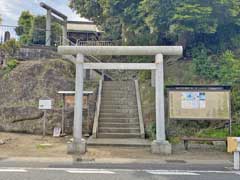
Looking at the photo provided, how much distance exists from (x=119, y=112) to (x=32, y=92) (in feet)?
15.1

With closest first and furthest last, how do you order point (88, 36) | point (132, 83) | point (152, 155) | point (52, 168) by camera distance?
point (52, 168)
point (152, 155)
point (132, 83)
point (88, 36)

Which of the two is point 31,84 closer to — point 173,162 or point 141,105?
point 141,105

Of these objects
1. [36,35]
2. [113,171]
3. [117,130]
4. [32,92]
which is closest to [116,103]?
[117,130]

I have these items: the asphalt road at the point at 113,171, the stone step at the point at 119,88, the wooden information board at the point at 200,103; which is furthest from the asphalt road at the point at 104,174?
the stone step at the point at 119,88

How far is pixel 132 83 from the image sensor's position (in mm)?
15109

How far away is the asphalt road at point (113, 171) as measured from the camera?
583 centimetres

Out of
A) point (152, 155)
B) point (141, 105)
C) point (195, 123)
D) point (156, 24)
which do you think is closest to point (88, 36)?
point (156, 24)

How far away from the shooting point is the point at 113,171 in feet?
21.0

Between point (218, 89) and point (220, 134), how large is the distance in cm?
171

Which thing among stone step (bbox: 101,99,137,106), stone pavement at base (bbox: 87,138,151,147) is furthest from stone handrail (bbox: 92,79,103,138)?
stone pavement at base (bbox: 87,138,151,147)

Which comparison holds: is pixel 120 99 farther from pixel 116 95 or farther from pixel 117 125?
pixel 117 125

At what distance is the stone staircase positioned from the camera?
11164 mm

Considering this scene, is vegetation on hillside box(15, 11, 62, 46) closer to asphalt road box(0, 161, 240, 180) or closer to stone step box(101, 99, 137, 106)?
stone step box(101, 99, 137, 106)

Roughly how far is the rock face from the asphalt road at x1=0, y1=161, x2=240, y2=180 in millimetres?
5278
